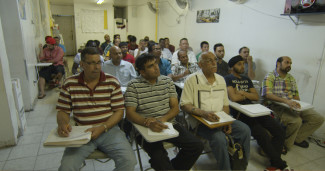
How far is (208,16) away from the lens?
203 inches

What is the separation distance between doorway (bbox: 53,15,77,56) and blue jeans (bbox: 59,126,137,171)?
10.4 metres

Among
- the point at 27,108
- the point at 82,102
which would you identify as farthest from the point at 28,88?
the point at 82,102

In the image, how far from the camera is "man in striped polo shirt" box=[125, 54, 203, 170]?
175cm

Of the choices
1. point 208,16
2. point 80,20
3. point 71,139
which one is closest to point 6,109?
point 71,139

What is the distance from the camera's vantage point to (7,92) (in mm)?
2396

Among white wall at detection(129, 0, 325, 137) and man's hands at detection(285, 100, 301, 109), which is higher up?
white wall at detection(129, 0, 325, 137)

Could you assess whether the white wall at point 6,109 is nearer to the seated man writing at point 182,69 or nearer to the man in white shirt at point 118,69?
the man in white shirt at point 118,69

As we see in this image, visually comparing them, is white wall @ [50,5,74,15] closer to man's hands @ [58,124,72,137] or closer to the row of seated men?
the row of seated men

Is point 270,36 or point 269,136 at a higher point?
point 270,36

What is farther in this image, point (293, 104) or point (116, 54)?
point (116, 54)

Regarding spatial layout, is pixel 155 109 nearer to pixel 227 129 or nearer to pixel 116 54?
pixel 227 129

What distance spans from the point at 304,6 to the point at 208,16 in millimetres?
2490

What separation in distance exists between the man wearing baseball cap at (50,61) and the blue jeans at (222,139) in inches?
162

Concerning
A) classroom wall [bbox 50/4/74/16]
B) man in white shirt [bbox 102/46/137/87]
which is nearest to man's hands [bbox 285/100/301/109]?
man in white shirt [bbox 102/46/137/87]
